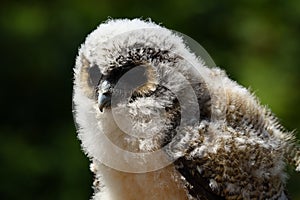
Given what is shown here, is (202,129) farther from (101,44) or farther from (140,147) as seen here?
(101,44)

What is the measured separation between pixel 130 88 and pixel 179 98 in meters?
0.18

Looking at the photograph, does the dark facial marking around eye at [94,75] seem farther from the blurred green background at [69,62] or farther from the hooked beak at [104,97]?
the blurred green background at [69,62]

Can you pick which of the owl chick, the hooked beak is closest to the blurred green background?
the owl chick

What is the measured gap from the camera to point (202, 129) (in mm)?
2982

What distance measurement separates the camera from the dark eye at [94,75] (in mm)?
3082

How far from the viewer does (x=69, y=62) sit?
5.46m

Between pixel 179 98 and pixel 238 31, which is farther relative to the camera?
pixel 238 31

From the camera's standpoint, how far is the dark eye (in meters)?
3.08

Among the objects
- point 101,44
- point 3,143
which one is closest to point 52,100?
point 3,143

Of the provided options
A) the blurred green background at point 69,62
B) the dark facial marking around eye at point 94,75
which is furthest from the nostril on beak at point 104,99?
the blurred green background at point 69,62

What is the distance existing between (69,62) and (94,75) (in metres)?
2.39

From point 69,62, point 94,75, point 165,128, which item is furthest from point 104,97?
point 69,62

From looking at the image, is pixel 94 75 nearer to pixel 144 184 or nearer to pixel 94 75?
pixel 94 75

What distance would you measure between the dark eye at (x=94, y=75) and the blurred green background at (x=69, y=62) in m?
2.20
